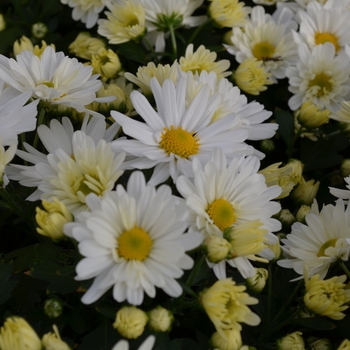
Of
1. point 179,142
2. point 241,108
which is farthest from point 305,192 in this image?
point 179,142

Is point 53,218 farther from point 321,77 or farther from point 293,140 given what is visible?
point 321,77

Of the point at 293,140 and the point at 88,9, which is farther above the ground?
the point at 88,9

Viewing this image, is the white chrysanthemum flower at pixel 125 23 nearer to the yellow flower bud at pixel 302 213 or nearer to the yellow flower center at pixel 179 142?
the yellow flower center at pixel 179 142

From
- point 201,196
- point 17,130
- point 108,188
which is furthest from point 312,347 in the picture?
point 17,130

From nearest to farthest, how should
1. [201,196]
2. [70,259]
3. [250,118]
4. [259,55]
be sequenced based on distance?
[201,196]
[70,259]
[250,118]
[259,55]

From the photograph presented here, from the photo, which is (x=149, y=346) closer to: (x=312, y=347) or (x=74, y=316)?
(x=74, y=316)

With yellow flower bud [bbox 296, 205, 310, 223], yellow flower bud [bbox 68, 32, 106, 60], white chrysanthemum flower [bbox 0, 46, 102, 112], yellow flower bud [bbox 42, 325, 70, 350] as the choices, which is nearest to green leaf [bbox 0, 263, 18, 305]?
yellow flower bud [bbox 42, 325, 70, 350]
